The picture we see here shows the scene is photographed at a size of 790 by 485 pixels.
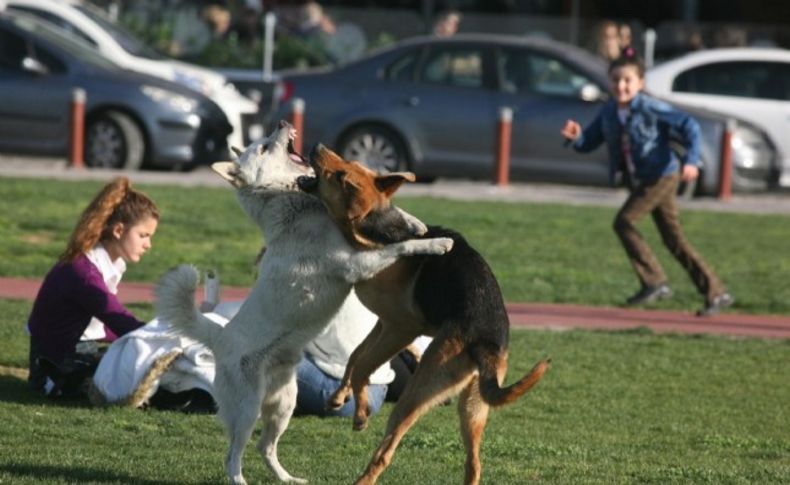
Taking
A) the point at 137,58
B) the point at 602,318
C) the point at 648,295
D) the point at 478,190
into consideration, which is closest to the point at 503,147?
the point at 478,190

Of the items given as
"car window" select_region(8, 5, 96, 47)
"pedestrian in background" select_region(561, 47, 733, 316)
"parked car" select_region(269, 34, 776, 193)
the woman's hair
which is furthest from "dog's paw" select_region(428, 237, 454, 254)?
"car window" select_region(8, 5, 96, 47)

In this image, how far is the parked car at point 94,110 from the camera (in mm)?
19938

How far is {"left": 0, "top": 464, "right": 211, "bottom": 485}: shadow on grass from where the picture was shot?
7180 millimetres

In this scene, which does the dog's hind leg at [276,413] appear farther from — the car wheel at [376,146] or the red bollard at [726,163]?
the red bollard at [726,163]

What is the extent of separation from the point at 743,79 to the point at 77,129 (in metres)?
8.45

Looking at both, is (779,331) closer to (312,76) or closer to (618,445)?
(618,445)

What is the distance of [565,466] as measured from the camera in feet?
26.1

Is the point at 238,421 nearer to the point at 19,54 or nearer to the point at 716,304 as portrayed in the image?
the point at 716,304

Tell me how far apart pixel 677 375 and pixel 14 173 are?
10.2 metres

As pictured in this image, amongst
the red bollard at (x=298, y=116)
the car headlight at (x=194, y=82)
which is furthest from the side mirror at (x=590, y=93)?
the car headlight at (x=194, y=82)

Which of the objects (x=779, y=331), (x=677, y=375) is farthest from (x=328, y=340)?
(x=779, y=331)

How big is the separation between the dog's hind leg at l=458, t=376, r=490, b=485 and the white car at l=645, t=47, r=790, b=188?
15391 millimetres

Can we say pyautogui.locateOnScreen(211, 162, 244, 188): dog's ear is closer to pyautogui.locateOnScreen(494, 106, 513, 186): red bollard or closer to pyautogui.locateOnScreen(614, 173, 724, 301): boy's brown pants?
pyautogui.locateOnScreen(614, 173, 724, 301): boy's brown pants

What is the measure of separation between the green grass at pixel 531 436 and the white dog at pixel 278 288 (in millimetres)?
378
